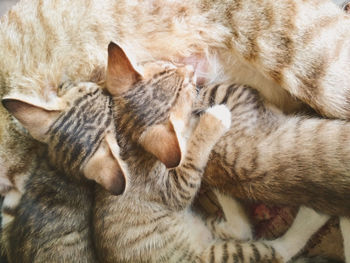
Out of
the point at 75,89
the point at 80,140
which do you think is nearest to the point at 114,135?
the point at 80,140

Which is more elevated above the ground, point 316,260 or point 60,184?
point 60,184

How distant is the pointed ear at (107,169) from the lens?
171 centimetres

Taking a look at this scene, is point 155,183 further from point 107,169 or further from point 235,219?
point 235,219

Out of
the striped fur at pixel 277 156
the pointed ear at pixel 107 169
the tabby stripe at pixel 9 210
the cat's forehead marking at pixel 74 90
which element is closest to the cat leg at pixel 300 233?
the striped fur at pixel 277 156

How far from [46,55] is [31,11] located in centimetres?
22

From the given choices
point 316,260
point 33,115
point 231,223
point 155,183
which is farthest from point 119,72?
point 316,260

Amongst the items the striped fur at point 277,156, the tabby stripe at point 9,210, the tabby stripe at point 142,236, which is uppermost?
the striped fur at point 277,156

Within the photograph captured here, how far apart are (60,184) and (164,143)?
0.57 metres

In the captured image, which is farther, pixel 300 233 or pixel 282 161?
pixel 300 233

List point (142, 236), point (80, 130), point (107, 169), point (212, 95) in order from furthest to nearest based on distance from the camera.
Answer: point (212, 95)
point (142, 236)
point (80, 130)
point (107, 169)

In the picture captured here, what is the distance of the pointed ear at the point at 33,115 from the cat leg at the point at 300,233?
1040 mm

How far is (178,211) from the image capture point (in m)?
2.02

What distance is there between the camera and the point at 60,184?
2.03m

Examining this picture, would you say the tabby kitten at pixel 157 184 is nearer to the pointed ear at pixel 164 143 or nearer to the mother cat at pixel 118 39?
the pointed ear at pixel 164 143
